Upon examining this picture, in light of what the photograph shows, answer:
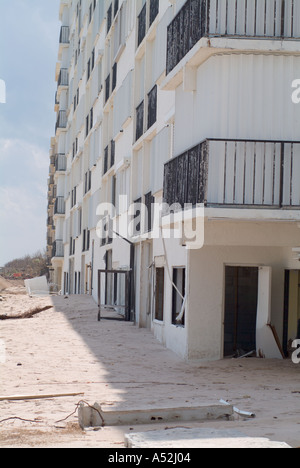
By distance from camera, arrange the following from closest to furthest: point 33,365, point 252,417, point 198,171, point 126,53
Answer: point 252,417 < point 198,171 < point 33,365 < point 126,53

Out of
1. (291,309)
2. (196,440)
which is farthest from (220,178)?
(196,440)

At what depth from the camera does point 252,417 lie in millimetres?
9312

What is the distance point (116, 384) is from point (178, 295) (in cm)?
537

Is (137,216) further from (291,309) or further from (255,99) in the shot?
(255,99)

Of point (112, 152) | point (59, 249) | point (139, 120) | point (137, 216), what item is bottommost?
point (59, 249)

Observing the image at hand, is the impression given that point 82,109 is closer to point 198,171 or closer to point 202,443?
point 198,171

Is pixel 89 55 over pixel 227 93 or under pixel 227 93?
over

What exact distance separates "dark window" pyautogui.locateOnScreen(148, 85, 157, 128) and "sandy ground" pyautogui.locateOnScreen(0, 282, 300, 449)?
21.4 ft

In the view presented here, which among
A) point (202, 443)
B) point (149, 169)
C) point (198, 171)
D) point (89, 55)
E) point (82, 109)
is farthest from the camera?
point (82, 109)

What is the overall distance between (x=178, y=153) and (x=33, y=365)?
19.0 feet

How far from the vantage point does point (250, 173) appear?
1366 cm

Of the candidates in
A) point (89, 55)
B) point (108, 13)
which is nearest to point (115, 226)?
point (108, 13)

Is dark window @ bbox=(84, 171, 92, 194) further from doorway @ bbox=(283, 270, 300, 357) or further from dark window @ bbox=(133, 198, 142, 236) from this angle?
doorway @ bbox=(283, 270, 300, 357)

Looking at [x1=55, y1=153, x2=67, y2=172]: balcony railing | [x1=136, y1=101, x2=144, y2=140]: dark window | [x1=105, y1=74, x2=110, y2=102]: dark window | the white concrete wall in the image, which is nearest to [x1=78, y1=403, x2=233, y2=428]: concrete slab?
the white concrete wall
